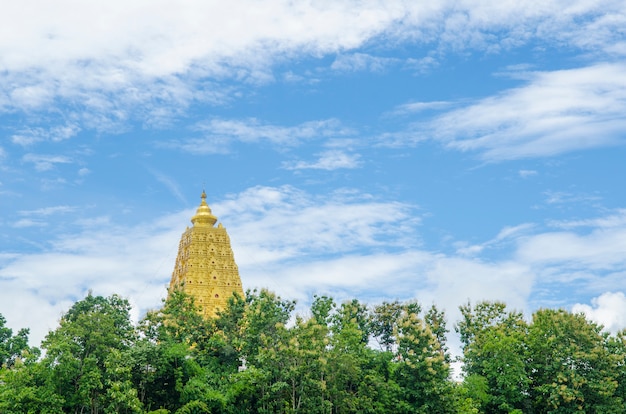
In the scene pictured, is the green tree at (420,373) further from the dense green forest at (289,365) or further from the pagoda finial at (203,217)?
the pagoda finial at (203,217)

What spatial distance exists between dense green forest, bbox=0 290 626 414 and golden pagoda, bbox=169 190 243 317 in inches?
633

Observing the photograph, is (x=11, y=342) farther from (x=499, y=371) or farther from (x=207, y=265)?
(x=499, y=371)

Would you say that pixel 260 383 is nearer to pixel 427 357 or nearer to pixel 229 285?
pixel 427 357

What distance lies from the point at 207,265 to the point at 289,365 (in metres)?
25.8

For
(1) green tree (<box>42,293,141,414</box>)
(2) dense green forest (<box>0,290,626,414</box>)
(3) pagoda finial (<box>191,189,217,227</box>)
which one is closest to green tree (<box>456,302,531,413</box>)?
(2) dense green forest (<box>0,290,626,414</box>)

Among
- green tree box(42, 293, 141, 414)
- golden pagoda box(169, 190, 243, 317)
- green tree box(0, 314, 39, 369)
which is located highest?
golden pagoda box(169, 190, 243, 317)

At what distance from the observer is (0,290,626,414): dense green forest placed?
3959 centimetres

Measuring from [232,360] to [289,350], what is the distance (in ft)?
14.2

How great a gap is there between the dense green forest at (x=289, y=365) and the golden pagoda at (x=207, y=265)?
16074 millimetres

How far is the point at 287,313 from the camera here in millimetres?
47031

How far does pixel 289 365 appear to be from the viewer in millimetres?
41781

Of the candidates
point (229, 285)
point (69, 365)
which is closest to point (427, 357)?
point (69, 365)

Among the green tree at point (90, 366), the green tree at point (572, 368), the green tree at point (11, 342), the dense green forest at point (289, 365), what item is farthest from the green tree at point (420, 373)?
the green tree at point (11, 342)

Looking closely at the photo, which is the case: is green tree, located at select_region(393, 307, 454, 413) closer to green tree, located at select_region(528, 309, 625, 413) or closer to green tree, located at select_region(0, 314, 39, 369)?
green tree, located at select_region(528, 309, 625, 413)
